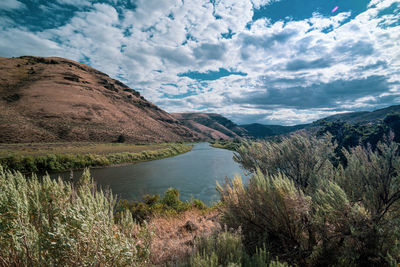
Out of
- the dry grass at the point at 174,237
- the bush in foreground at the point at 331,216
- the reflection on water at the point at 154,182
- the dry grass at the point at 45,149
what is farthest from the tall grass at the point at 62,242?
the dry grass at the point at 45,149

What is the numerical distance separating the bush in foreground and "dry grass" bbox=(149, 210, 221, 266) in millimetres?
1044

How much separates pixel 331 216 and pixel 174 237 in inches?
184

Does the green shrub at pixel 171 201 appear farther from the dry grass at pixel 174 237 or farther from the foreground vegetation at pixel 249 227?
the foreground vegetation at pixel 249 227

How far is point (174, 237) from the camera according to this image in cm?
595

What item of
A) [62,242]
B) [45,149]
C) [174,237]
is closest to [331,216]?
[62,242]

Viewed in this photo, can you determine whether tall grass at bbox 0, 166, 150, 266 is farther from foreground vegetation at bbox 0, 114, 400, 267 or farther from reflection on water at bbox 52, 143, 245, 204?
reflection on water at bbox 52, 143, 245, 204

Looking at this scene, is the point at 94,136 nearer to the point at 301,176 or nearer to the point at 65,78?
the point at 65,78

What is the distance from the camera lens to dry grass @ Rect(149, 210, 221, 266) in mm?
3591

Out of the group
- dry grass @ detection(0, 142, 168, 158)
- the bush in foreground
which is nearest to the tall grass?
the bush in foreground

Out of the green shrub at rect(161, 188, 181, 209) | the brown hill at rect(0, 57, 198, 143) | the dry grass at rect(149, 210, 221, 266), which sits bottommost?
the green shrub at rect(161, 188, 181, 209)

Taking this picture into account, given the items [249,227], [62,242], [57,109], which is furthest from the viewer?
[57,109]

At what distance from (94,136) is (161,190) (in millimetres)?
47647

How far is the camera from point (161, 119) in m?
117

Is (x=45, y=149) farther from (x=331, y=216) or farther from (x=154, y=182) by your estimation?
(x=331, y=216)
